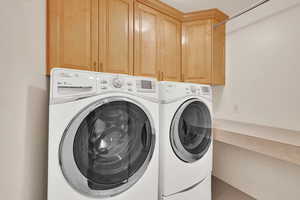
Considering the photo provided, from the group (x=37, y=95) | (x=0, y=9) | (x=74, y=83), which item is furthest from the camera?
(x=37, y=95)

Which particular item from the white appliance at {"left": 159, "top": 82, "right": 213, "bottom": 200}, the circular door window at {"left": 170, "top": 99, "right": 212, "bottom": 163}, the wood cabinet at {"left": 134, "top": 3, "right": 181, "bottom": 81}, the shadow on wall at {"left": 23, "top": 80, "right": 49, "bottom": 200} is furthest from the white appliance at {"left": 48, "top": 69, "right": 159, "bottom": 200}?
the wood cabinet at {"left": 134, "top": 3, "right": 181, "bottom": 81}

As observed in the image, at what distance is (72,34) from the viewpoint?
1267 mm

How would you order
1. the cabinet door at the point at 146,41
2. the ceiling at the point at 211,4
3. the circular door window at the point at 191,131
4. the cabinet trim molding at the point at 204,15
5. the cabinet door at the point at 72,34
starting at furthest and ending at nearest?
the ceiling at the point at 211,4, the cabinet trim molding at the point at 204,15, the cabinet door at the point at 146,41, the circular door window at the point at 191,131, the cabinet door at the point at 72,34

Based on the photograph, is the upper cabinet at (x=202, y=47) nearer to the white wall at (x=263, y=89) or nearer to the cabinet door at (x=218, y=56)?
the cabinet door at (x=218, y=56)

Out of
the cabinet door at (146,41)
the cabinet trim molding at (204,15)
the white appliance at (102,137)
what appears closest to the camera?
the white appliance at (102,137)

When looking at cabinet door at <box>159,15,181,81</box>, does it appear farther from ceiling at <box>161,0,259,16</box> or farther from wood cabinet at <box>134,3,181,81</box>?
ceiling at <box>161,0,259,16</box>

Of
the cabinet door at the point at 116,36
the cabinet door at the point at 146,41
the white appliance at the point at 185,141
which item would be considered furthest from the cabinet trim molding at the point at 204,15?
the white appliance at the point at 185,141

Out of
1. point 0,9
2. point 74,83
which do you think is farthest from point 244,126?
point 0,9

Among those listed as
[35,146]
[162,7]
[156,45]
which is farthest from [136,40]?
[35,146]

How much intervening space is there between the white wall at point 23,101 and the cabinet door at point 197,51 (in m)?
1.60

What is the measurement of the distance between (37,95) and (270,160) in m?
2.22

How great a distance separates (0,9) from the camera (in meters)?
0.97

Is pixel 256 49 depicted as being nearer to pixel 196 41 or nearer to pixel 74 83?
pixel 196 41

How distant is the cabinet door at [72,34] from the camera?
3.87ft
